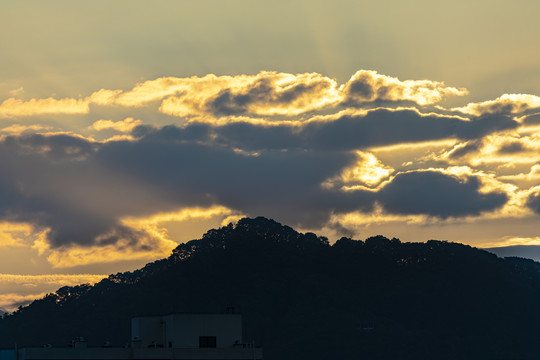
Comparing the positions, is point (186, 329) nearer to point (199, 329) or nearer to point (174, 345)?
point (199, 329)

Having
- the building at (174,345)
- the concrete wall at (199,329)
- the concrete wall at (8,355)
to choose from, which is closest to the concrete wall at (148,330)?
the building at (174,345)

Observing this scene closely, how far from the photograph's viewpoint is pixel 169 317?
388 feet

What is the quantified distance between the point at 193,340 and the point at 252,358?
8025 millimetres

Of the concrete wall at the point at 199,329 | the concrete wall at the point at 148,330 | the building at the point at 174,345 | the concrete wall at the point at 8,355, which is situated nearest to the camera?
the building at the point at 174,345

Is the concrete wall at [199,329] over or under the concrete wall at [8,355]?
over

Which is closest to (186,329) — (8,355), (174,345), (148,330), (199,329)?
(199,329)

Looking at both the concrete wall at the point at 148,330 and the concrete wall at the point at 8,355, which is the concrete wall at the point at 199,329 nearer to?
the concrete wall at the point at 148,330

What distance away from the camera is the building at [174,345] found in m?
110

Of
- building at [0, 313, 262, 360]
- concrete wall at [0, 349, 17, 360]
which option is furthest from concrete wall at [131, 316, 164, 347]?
concrete wall at [0, 349, 17, 360]

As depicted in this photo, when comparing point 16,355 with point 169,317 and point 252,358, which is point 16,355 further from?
point 252,358

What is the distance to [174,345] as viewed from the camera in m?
116

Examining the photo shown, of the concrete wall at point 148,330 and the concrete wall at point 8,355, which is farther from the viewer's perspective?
the concrete wall at point 148,330

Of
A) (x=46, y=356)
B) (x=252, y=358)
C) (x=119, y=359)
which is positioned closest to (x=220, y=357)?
(x=252, y=358)

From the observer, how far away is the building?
110 m
